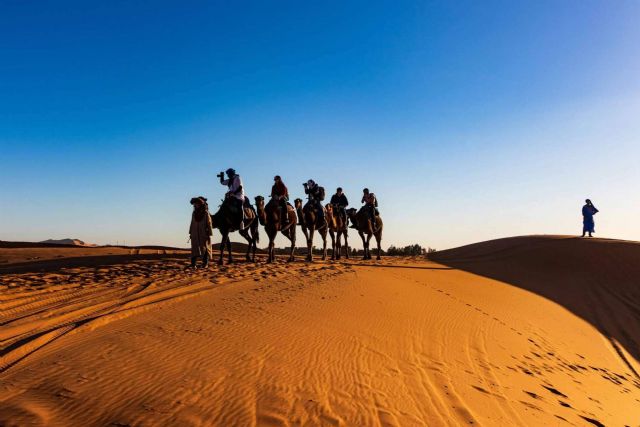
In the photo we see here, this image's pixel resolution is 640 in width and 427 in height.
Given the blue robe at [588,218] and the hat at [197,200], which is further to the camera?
the blue robe at [588,218]

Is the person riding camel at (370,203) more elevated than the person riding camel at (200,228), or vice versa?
the person riding camel at (370,203)

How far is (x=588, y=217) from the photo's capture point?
84.7 ft

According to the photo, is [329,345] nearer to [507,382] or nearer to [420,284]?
[507,382]

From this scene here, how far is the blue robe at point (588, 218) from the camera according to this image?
25406mm

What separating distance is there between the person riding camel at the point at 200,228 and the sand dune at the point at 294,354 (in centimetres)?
166

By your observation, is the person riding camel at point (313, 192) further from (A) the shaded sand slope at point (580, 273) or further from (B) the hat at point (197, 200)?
(A) the shaded sand slope at point (580, 273)

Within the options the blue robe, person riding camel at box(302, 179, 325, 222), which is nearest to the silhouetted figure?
the blue robe

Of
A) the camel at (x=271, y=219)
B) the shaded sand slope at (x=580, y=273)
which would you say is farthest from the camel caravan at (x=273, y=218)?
the shaded sand slope at (x=580, y=273)

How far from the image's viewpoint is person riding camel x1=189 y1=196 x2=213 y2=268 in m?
14.0

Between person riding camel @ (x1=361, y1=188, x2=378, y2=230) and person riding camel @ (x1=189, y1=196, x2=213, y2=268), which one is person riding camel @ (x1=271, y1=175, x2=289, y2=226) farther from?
person riding camel @ (x1=361, y1=188, x2=378, y2=230)

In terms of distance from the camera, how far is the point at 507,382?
18.6 ft

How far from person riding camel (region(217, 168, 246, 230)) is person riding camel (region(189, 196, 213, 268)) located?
1.51 metres

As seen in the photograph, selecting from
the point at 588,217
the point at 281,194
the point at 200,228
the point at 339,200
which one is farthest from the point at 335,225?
the point at 588,217

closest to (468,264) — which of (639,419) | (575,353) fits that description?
(575,353)
